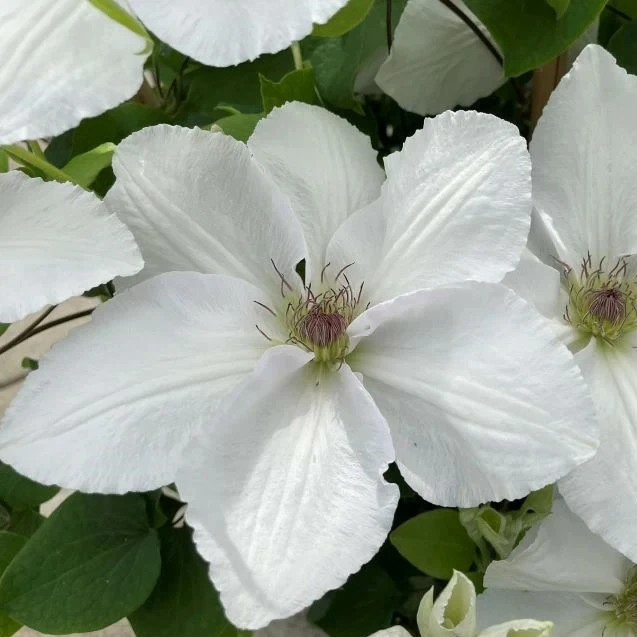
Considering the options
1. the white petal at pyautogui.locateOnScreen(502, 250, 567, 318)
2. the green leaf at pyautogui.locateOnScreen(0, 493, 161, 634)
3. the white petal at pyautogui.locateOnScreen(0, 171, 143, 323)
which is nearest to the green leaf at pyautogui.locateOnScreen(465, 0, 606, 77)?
the white petal at pyautogui.locateOnScreen(502, 250, 567, 318)

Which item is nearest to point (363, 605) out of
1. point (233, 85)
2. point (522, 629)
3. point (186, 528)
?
point (186, 528)

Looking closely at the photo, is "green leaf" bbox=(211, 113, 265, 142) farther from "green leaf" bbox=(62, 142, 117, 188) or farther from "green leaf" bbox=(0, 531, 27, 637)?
"green leaf" bbox=(0, 531, 27, 637)

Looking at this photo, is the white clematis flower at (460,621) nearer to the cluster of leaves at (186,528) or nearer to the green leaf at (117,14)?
the cluster of leaves at (186,528)

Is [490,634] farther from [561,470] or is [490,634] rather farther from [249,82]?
[249,82]

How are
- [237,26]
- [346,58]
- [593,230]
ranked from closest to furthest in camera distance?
[237,26]
[593,230]
[346,58]

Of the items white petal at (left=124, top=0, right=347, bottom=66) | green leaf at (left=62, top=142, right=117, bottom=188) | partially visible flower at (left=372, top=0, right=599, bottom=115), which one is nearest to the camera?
white petal at (left=124, top=0, right=347, bottom=66)

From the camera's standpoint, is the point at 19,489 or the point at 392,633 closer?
the point at 392,633

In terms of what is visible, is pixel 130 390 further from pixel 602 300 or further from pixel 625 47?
pixel 625 47
